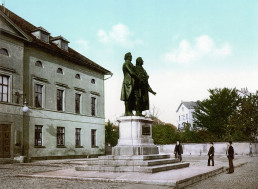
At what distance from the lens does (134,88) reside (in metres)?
14.4

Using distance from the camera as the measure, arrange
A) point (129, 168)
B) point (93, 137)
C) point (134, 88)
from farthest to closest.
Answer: point (93, 137) < point (134, 88) < point (129, 168)

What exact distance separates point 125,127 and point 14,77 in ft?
43.3

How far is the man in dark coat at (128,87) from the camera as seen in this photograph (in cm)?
1409

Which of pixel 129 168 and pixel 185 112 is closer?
pixel 129 168

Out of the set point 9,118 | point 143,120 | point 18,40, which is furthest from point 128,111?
point 18,40

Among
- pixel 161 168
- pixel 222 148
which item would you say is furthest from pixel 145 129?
pixel 222 148

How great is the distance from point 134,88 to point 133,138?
2.37 meters

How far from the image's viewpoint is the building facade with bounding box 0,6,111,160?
23.0 meters

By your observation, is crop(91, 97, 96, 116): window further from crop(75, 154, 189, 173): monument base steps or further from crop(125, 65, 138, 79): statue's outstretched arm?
crop(75, 154, 189, 173): monument base steps

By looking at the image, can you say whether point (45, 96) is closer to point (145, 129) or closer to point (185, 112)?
point (145, 129)

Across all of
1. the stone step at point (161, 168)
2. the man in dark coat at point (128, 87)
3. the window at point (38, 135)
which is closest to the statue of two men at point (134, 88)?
the man in dark coat at point (128, 87)

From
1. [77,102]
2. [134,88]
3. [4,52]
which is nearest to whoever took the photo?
[134,88]

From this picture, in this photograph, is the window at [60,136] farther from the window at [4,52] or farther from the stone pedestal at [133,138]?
the stone pedestal at [133,138]

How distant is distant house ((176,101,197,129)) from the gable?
69.8m
